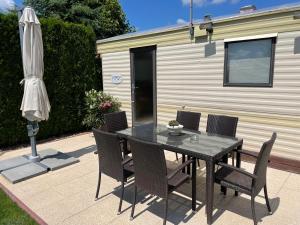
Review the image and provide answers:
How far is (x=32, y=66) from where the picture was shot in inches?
161

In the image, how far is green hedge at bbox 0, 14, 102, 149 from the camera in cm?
538

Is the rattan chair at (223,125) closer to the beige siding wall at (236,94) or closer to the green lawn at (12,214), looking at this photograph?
the beige siding wall at (236,94)

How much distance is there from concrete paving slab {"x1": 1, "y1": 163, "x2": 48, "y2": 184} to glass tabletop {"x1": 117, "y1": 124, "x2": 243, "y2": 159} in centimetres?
169

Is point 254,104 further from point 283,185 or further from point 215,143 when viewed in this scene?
point 215,143

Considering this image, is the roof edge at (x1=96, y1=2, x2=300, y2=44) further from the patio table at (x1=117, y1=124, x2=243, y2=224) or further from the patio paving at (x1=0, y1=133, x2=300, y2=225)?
the patio paving at (x1=0, y1=133, x2=300, y2=225)

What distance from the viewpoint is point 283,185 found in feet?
11.7

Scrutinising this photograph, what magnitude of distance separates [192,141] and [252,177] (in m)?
0.91

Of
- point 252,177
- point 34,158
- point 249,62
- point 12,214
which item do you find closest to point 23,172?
point 34,158

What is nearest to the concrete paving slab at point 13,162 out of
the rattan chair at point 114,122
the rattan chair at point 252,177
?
the rattan chair at point 114,122

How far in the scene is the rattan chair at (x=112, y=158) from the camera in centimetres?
284

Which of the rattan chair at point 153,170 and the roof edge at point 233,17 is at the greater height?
the roof edge at point 233,17

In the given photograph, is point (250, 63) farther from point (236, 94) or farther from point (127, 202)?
point (127, 202)

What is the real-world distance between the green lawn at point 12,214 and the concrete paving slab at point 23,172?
1.88 feet

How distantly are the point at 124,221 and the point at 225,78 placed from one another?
332cm
